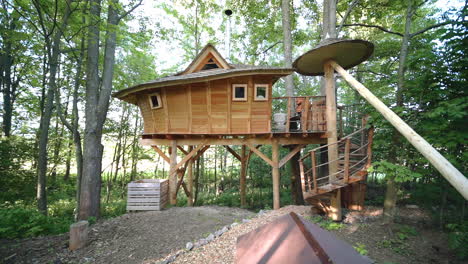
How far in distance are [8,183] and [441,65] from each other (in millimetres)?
18665

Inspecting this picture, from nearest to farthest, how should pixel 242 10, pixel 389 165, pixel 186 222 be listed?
1. pixel 389 165
2. pixel 186 222
3. pixel 242 10

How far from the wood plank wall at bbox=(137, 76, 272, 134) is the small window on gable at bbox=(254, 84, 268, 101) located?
13 centimetres

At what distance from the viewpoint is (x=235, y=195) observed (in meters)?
15.0

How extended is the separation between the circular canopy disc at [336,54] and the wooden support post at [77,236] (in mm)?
8097

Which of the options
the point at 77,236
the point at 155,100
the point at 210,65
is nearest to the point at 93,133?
the point at 155,100

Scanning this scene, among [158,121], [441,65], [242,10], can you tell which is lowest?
[158,121]

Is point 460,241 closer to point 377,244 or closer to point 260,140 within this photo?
point 377,244

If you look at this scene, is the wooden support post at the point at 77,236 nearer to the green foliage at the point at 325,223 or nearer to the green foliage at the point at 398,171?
the green foliage at the point at 325,223

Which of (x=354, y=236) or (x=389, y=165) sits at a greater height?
(x=389, y=165)

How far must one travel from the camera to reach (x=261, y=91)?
8.64 meters

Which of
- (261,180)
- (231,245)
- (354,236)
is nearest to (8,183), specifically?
(231,245)

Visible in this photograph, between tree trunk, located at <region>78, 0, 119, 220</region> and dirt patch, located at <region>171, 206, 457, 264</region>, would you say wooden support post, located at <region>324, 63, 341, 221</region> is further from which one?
tree trunk, located at <region>78, 0, 119, 220</region>

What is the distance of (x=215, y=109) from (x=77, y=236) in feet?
19.7

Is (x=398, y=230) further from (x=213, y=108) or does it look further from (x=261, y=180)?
(x=261, y=180)
